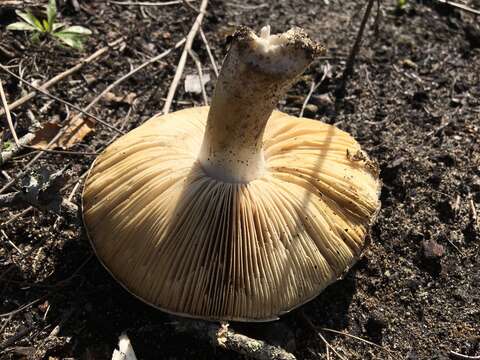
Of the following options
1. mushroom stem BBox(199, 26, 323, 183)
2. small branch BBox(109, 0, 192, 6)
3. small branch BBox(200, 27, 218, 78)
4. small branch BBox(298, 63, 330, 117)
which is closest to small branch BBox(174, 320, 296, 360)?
mushroom stem BBox(199, 26, 323, 183)

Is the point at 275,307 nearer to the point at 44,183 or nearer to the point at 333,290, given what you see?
the point at 333,290

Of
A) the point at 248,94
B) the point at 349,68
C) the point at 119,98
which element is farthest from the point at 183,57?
the point at 248,94

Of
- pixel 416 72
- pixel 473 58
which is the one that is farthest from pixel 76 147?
pixel 473 58

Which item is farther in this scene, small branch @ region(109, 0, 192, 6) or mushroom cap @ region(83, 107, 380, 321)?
small branch @ region(109, 0, 192, 6)

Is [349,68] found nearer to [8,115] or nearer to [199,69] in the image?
[199,69]

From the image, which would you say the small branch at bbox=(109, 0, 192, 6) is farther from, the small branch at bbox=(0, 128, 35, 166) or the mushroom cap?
the mushroom cap
